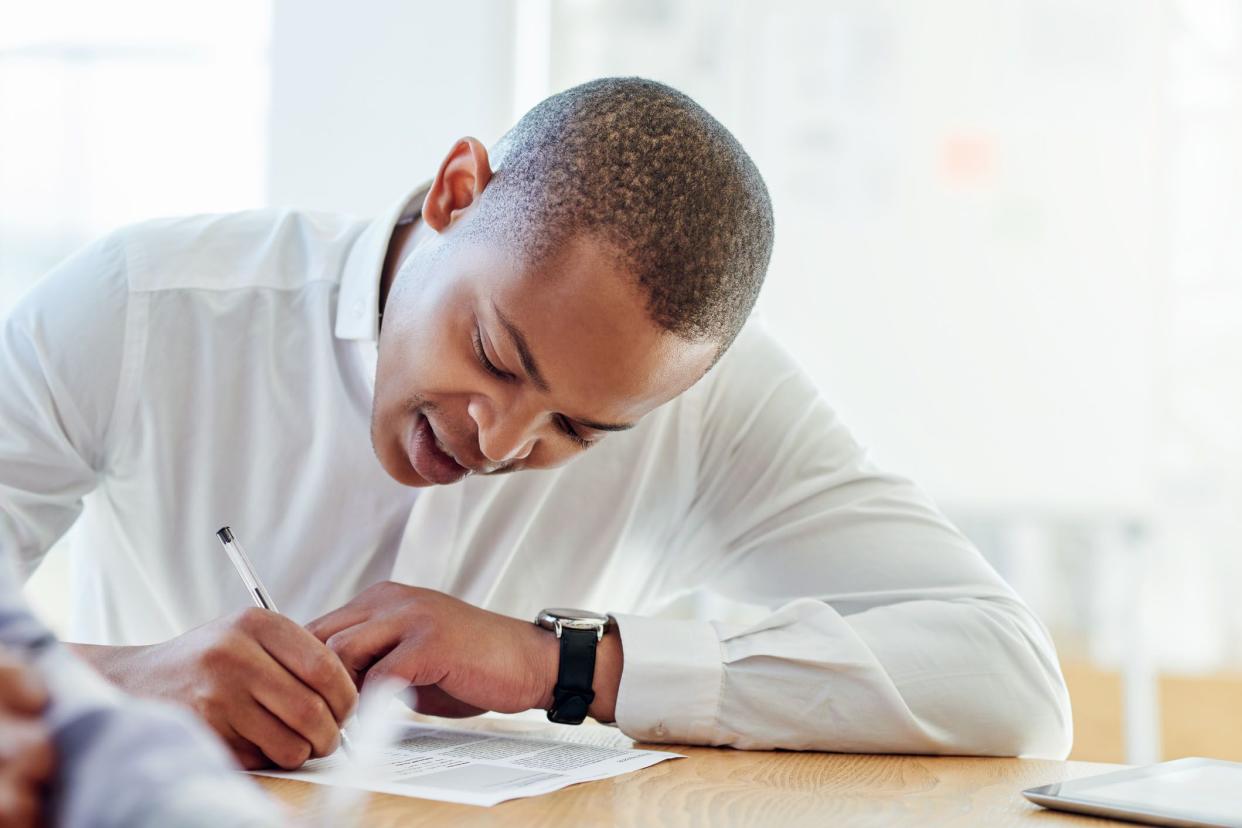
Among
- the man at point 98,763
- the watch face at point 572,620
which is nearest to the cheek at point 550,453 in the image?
the watch face at point 572,620

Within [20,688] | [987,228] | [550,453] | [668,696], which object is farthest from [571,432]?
[987,228]

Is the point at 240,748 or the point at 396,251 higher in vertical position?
the point at 396,251

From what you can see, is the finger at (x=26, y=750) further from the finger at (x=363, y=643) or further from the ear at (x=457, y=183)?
the ear at (x=457, y=183)

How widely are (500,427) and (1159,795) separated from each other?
0.60 metres

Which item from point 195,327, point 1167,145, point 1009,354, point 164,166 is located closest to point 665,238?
point 195,327

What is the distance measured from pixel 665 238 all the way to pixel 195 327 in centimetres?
60

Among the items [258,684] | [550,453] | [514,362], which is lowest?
[258,684]

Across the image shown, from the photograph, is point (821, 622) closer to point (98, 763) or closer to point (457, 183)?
point (457, 183)

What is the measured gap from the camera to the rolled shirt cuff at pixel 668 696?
1097 millimetres

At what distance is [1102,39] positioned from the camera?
2.66 meters

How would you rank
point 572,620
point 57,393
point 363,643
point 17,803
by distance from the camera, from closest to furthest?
point 17,803 < point 363,643 < point 572,620 < point 57,393

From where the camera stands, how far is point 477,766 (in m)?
0.92

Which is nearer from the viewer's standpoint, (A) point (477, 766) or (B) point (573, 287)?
(A) point (477, 766)

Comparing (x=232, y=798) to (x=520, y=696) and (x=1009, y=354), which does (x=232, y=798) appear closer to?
(x=520, y=696)
